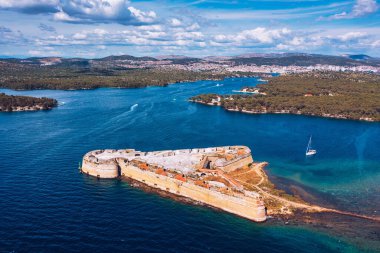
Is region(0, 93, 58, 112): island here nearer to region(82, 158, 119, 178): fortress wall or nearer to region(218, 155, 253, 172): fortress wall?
region(82, 158, 119, 178): fortress wall

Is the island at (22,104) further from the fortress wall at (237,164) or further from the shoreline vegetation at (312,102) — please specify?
the fortress wall at (237,164)

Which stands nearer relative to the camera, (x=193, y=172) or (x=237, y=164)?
(x=193, y=172)

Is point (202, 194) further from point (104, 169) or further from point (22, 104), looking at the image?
point (22, 104)

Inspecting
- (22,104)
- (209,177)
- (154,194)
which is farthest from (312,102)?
(22,104)

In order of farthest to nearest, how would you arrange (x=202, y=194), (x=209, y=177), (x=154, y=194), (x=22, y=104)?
1. (x=22, y=104)
2. (x=209, y=177)
3. (x=154, y=194)
4. (x=202, y=194)

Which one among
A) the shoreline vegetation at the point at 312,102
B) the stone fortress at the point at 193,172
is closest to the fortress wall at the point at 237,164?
the stone fortress at the point at 193,172

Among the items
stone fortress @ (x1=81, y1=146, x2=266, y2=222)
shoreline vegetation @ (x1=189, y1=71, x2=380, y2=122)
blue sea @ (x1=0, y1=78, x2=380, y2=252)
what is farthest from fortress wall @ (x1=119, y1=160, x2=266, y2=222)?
shoreline vegetation @ (x1=189, y1=71, x2=380, y2=122)

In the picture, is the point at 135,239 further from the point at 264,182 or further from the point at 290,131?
the point at 290,131

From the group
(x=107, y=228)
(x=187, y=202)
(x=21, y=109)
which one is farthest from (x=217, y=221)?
(x=21, y=109)
